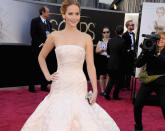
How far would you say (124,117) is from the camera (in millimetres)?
4855

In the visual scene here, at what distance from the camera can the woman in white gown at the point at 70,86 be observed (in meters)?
2.47

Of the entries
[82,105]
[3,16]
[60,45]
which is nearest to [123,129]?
[82,105]

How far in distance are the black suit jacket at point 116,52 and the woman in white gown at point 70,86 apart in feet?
10.7

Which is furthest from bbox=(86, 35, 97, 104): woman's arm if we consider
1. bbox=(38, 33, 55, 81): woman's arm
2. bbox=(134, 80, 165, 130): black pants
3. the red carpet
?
the red carpet

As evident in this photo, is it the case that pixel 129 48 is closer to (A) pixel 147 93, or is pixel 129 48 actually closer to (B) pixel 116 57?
(B) pixel 116 57

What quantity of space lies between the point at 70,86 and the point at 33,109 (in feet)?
9.00

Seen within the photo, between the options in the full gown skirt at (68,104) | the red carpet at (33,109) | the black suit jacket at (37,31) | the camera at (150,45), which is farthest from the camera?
the black suit jacket at (37,31)

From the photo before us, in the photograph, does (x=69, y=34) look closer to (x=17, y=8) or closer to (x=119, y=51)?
(x=119, y=51)

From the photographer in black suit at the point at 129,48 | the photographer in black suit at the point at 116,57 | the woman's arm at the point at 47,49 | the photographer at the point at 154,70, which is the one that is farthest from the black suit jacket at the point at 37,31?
the woman's arm at the point at 47,49

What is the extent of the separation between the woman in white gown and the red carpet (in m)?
1.65

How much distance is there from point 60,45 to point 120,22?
21.9 feet

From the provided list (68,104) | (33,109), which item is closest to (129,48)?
(33,109)

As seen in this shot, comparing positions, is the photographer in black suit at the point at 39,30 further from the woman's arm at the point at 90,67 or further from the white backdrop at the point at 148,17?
the woman's arm at the point at 90,67

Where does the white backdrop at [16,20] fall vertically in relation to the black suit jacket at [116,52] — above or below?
above
